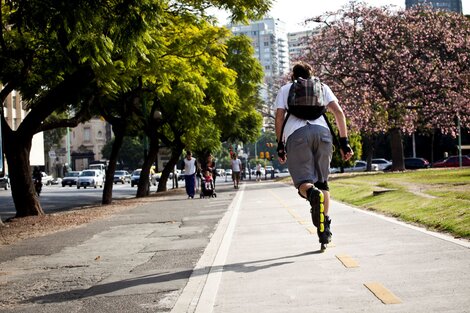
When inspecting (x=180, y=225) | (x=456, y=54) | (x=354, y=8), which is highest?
(x=354, y=8)

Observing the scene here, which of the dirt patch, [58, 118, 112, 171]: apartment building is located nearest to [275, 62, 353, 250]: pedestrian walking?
the dirt patch

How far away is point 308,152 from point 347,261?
51.4 inches

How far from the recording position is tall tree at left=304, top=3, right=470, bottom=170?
46250 mm

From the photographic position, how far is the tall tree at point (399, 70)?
152ft

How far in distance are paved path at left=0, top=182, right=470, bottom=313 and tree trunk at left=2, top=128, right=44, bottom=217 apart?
7.17 meters

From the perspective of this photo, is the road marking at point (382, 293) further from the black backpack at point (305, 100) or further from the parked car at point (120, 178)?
the parked car at point (120, 178)

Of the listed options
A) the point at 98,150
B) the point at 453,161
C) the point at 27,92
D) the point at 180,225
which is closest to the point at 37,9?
the point at 180,225

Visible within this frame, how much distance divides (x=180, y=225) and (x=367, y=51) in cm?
3432

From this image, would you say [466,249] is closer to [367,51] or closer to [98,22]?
[98,22]

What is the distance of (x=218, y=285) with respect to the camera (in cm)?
678

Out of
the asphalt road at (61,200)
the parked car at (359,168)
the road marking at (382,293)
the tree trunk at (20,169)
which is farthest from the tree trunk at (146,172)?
the parked car at (359,168)

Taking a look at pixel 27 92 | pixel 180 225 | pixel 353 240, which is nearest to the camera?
pixel 353 240

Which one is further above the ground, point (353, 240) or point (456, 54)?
point (456, 54)

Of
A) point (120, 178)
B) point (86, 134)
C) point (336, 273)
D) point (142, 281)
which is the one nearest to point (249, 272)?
point (336, 273)
